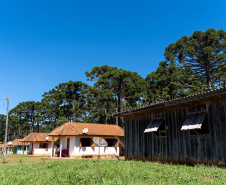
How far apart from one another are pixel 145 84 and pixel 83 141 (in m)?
16.2

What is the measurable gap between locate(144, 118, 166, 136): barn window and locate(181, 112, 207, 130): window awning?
201cm

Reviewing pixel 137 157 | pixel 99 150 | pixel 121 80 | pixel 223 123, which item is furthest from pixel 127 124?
pixel 121 80

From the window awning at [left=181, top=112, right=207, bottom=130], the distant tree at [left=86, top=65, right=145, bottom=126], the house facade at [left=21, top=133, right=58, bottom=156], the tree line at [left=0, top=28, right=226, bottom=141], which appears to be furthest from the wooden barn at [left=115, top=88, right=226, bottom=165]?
the house facade at [left=21, top=133, right=58, bottom=156]

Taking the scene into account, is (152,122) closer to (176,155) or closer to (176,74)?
(176,155)

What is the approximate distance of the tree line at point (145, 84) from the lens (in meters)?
26.3

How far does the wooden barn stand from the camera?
9.80m

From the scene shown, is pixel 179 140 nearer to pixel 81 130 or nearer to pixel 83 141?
pixel 81 130

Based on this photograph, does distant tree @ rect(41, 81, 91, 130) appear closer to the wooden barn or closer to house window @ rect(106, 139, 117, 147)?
house window @ rect(106, 139, 117, 147)

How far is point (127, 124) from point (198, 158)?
645 cm

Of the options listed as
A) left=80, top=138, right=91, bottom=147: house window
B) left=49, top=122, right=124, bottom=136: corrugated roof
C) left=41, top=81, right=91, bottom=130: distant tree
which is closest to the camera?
Answer: left=49, top=122, right=124, bottom=136: corrugated roof

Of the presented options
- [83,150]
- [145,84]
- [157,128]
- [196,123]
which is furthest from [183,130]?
[145,84]

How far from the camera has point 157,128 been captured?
40.5 feet

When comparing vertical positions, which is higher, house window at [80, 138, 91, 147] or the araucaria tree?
the araucaria tree

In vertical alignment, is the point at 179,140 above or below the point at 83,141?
above
